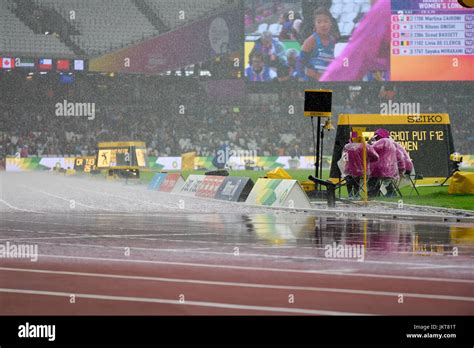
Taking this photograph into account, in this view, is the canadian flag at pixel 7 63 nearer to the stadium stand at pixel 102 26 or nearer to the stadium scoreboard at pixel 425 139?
the stadium stand at pixel 102 26

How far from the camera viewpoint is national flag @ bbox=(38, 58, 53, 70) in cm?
6975

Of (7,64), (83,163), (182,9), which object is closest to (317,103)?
(7,64)

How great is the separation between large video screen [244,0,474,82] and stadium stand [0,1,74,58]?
13967mm

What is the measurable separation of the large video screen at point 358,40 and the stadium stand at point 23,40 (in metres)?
14.0

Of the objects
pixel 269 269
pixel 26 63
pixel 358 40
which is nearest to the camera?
pixel 269 269

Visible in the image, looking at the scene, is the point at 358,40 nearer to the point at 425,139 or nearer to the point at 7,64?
the point at 7,64

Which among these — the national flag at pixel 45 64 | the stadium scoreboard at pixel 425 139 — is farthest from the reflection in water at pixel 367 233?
the national flag at pixel 45 64

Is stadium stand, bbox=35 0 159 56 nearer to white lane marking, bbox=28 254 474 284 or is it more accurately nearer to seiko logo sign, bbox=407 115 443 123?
seiko logo sign, bbox=407 115 443 123

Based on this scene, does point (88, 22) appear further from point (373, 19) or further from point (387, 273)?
point (387, 273)

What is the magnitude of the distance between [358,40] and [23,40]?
79.2 feet

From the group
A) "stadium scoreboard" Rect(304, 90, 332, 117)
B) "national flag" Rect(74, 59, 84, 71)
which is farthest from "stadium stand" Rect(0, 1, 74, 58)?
"stadium scoreboard" Rect(304, 90, 332, 117)

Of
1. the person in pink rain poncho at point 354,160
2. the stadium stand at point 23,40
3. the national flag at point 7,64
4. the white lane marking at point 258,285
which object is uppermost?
the stadium stand at point 23,40

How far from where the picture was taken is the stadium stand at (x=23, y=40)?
2753 inches

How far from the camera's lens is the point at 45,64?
69.9m
